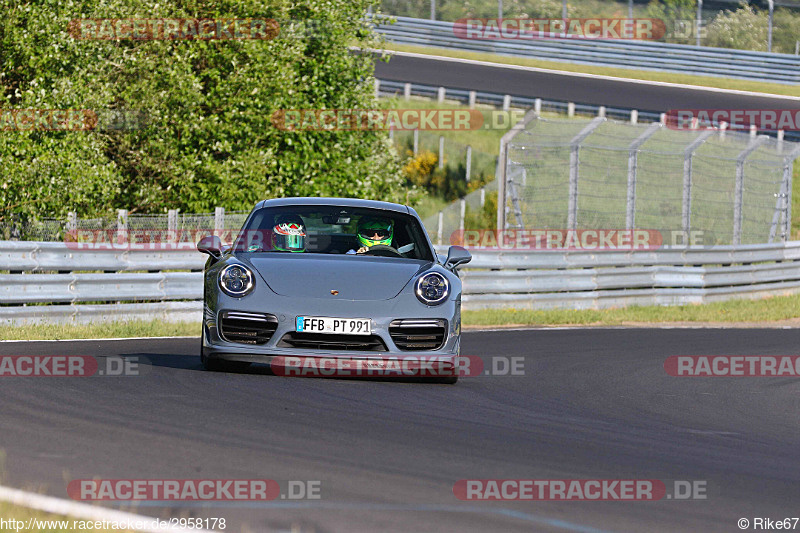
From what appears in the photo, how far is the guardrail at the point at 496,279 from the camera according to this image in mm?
12859

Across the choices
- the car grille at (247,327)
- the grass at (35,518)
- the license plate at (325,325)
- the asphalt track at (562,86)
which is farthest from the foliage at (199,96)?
the grass at (35,518)

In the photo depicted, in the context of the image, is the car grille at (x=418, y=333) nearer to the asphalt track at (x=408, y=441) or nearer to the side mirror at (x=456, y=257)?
the asphalt track at (x=408, y=441)

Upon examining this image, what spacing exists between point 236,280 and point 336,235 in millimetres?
1319

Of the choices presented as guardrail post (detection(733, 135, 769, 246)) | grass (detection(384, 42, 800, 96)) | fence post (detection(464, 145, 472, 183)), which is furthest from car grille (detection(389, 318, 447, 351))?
grass (detection(384, 42, 800, 96))

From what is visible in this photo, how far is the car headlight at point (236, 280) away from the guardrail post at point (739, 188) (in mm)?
15653

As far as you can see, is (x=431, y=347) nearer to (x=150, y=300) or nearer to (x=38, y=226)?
(x=150, y=300)

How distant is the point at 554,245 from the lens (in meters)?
21.0

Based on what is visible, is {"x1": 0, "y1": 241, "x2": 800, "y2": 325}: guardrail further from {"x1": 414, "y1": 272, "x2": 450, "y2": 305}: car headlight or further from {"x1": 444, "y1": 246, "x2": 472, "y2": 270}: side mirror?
{"x1": 414, "y1": 272, "x2": 450, "y2": 305}: car headlight

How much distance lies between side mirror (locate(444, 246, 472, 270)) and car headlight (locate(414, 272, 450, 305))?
612 millimetres

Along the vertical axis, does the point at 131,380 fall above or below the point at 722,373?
above

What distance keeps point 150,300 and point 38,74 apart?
590cm

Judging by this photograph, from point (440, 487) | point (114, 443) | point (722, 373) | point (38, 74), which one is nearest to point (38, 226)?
point (38, 74)

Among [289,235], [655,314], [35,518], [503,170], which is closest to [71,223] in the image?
[289,235]

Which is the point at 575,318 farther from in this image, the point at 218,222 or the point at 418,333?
the point at 418,333
